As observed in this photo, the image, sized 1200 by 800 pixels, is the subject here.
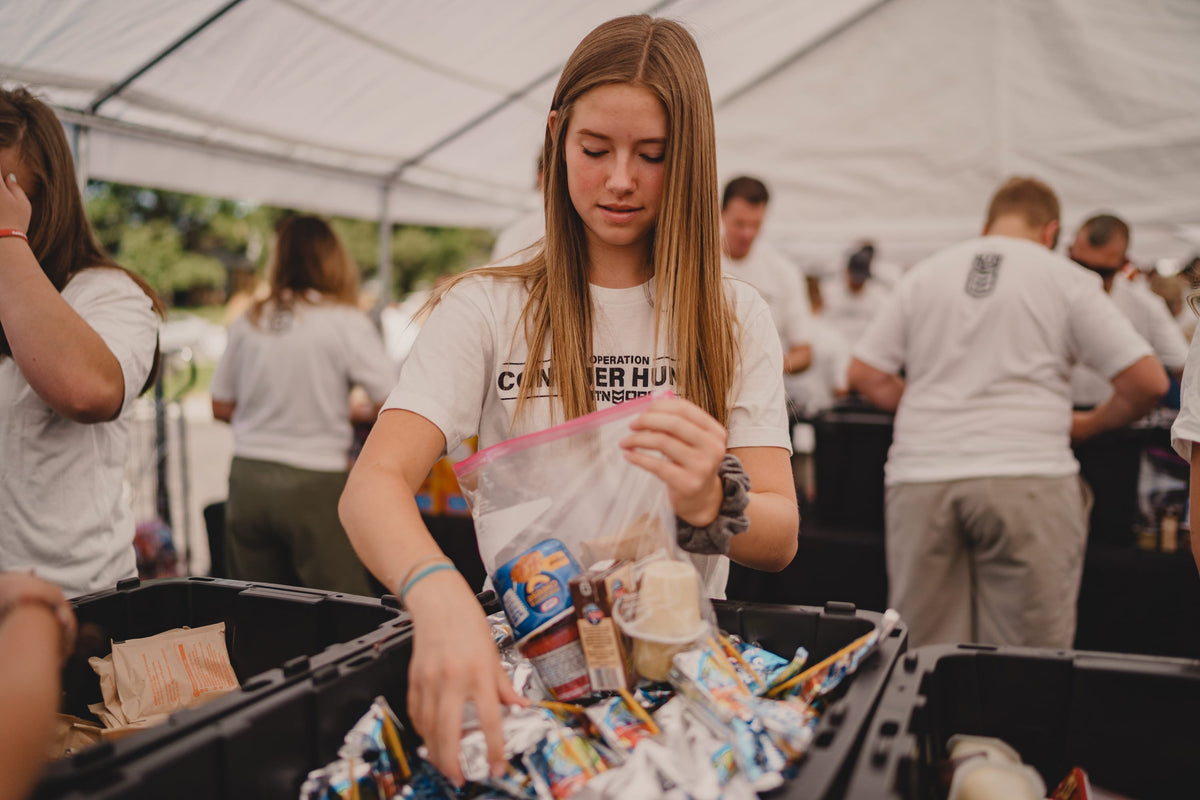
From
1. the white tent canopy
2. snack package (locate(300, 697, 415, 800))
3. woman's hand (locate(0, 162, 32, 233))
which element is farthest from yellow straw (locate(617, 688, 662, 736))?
the white tent canopy

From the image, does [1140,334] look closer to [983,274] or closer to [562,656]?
[983,274]

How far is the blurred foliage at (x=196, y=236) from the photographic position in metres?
19.0

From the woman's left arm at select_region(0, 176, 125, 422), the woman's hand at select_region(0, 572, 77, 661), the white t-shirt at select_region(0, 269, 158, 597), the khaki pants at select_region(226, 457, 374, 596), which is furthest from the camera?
the khaki pants at select_region(226, 457, 374, 596)

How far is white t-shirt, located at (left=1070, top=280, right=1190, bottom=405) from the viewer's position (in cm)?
366

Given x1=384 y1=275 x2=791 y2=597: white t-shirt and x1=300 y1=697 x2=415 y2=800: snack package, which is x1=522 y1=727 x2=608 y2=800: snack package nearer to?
x1=300 y1=697 x2=415 y2=800: snack package

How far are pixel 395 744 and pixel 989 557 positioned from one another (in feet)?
8.03

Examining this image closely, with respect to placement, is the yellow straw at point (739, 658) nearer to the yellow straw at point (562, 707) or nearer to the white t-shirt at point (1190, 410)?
the yellow straw at point (562, 707)

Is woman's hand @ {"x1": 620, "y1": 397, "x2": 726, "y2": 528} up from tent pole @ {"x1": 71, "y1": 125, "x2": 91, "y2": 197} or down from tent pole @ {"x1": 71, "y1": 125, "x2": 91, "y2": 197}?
down

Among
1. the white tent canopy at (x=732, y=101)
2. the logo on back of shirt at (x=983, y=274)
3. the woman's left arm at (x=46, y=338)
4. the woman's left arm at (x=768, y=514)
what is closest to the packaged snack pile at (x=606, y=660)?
the woman's left arm at (x=768, y=514)

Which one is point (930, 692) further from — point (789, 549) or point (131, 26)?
point (131, 26)

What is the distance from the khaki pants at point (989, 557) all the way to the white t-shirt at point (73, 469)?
7.92 ft

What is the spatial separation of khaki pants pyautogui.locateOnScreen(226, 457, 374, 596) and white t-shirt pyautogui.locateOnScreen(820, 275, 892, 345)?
435cm

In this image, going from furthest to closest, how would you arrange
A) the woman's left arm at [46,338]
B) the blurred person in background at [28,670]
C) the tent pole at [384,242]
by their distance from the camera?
the tent pole at [384,242]
the woman's left arm at [46,338]
the blurred person in background at [28,670]

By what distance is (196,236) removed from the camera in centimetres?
2192
